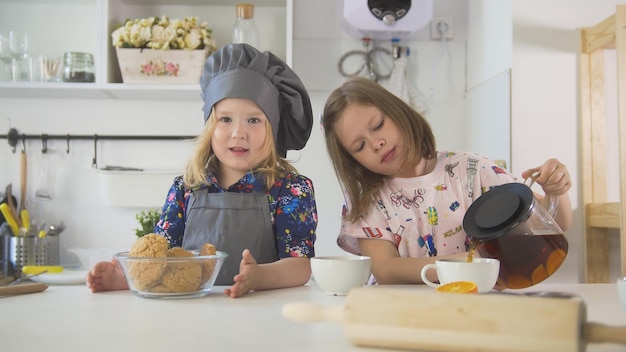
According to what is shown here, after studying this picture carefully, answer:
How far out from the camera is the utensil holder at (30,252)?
1927mm

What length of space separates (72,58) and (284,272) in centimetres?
135

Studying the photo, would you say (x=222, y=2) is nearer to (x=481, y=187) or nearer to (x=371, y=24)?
(x=371, y=24)

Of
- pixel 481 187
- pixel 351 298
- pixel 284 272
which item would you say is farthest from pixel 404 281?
pixel 351 298

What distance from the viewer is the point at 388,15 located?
1998 mm

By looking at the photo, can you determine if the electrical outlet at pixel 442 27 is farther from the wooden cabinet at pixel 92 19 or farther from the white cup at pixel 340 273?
the white cup at pixel 340 273

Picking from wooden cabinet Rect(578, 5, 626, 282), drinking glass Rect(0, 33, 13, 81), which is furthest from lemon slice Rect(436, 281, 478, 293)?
drinking glass Rect(0, 33, 13, 81)

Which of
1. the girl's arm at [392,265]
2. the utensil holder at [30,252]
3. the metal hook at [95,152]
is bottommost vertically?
the utensil holder at [30,252]

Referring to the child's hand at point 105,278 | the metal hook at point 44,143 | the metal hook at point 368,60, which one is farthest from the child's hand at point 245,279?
the metal hook at point 44,143

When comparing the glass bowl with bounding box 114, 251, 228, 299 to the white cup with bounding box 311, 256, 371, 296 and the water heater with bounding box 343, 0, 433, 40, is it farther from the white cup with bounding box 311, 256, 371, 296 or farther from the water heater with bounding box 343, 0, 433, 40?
the water heater with bounding box 343, 0, 433, 40

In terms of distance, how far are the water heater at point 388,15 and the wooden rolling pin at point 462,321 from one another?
161 cm

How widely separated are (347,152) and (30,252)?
45.0 inches

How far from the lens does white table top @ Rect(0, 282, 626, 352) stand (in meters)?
0.52

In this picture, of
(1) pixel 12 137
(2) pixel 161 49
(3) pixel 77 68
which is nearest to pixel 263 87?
(2) pixel 161 49

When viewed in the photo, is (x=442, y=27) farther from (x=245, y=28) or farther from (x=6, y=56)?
(x=6, y=56)
